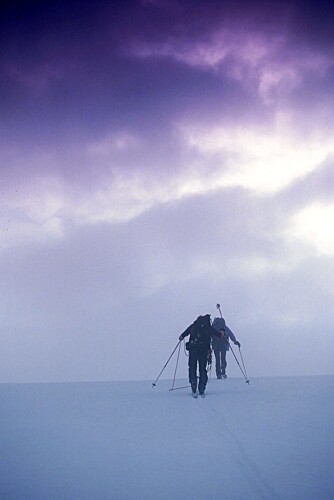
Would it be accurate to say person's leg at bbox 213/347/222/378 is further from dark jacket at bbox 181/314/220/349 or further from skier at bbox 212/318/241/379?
dark jacket at bbox 181/314/220/349

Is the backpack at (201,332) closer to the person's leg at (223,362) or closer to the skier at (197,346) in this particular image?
the skier at (197,346)

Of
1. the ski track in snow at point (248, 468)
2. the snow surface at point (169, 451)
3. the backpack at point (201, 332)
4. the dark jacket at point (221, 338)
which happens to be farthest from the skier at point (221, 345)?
the ski track in snow at point (248, 468)

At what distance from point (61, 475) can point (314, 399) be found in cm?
645

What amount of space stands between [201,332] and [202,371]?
0.85 metres

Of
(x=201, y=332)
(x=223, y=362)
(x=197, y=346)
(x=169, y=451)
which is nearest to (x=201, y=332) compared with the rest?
(x=201, y=332)

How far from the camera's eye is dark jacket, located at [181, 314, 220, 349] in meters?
10.7

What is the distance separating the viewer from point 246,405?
8461 mm

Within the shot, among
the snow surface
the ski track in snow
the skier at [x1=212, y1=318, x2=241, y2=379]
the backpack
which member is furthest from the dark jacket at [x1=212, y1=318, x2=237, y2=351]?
the ski track in snow

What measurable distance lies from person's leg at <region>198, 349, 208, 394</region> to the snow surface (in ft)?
5.55

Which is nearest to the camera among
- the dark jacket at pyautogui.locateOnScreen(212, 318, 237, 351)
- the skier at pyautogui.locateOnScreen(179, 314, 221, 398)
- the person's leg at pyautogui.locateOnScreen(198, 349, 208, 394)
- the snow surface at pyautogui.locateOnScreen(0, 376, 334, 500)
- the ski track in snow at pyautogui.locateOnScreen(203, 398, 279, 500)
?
the ski track in snow at pyautogui.locateOnScreen(203, 398, 279, 500)

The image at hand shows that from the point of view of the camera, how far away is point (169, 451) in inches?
192

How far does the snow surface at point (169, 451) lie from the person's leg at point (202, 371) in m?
1.69

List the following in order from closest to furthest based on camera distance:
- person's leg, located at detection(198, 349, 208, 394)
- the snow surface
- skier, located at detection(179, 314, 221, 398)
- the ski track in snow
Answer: the ski track in snow < the snow surface < person's leg, located at detection(198, 349, 208, 394) < skier, located at detection(179, 314, 221, 398)

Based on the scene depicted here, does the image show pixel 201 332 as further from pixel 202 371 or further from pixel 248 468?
pixel 248 468
